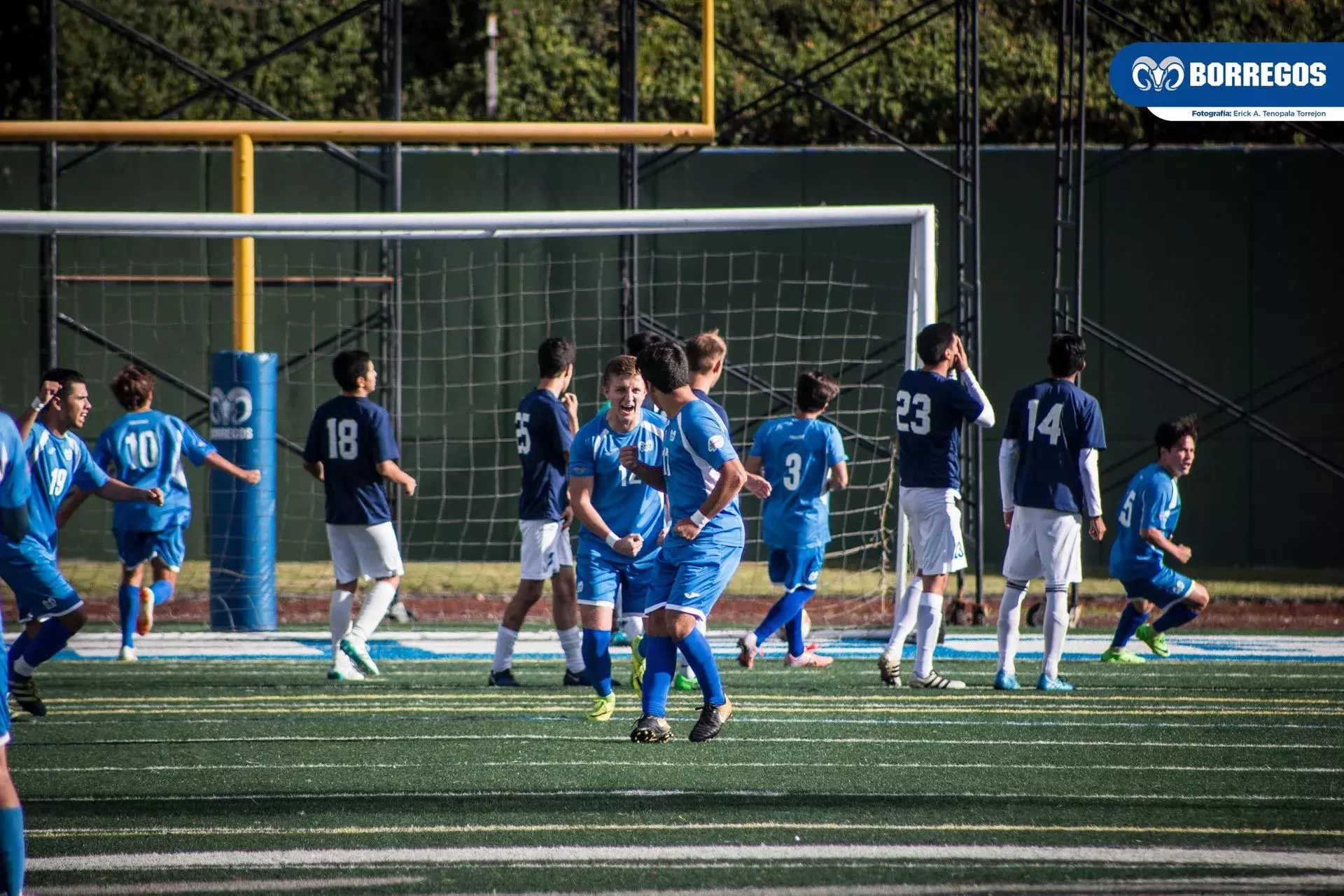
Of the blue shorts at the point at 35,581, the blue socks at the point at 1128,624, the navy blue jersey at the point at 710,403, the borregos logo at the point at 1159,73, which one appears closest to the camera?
the navy blue jersey at the point at 710,403

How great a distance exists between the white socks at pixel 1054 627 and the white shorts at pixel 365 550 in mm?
4035

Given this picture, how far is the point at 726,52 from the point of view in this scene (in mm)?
24688

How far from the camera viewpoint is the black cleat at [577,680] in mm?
9352

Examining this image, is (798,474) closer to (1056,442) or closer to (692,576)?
(1056,442)

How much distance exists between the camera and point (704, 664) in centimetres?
703

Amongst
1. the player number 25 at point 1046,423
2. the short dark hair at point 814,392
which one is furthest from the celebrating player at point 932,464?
the short dark hair at point 814,392

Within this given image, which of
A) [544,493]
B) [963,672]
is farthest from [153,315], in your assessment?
[963,672]

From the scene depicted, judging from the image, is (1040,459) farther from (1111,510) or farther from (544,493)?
(1111,510)

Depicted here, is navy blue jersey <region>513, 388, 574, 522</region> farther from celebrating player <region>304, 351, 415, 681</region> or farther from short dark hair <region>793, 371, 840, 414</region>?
short dark hair <region>793, 371, 840, 414</region>

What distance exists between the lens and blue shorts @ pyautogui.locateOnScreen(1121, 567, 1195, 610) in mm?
10438

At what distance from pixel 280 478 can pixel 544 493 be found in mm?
8398

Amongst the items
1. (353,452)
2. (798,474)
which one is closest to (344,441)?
(353,452)

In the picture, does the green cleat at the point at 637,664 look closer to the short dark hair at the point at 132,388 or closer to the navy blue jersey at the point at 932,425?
the navy blue jersey at the point at 932,425

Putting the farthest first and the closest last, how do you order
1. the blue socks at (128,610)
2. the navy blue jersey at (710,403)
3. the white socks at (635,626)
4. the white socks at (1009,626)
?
the blue socks at (128,610) < the white socks at (1009,626) < the white socks at (635,626) < the navy blue jersey at (710,403)
